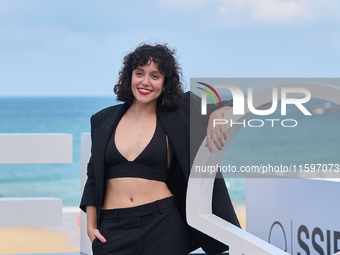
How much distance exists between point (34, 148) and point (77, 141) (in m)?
17.7

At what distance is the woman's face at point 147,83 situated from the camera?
1.94 meters

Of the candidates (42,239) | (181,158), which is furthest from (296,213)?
(42,239)

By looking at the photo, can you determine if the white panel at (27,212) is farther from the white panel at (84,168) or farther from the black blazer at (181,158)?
the black blazer at (181,158)

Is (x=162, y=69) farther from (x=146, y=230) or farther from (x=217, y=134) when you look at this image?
(x=146, y=230)

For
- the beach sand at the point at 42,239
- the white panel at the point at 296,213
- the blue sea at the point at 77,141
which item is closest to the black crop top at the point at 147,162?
the white panel at the point at 296,213

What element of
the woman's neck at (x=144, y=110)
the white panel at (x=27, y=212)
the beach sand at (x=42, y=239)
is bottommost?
the beach sand at (x=42, y=239)

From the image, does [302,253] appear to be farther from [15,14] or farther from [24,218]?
[15,14]

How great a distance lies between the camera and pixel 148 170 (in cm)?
193

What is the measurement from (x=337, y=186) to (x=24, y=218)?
5.95 ft

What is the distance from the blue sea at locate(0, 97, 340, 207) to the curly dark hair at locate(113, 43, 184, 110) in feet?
17.1

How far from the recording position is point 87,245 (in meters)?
3.28

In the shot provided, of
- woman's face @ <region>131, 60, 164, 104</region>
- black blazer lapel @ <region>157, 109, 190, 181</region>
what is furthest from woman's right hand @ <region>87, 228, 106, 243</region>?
woman's face @ <region>131, 60, 164, 104</region>

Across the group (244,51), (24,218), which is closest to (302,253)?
(24,218)

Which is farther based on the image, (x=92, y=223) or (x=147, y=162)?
(x=92, y=223)
